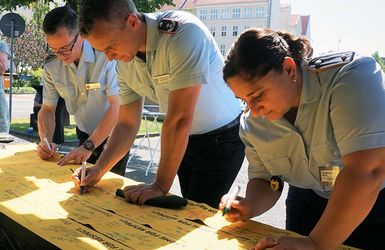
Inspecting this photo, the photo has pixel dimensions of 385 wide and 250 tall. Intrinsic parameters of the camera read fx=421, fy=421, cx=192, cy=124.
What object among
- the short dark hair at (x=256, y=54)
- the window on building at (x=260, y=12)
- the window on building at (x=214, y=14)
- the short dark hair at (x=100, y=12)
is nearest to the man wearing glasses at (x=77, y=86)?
the short dark hair at (x=100, y=12)

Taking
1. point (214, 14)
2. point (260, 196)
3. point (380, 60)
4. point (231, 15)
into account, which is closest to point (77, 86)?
point (260, 196)

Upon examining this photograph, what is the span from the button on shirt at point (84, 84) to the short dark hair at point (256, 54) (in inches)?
48.0

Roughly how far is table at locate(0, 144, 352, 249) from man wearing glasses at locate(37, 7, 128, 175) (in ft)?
1.61

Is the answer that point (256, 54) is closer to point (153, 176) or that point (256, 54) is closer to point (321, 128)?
point (321, 128)

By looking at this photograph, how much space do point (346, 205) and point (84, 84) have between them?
5.48 ft

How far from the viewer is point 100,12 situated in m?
1.47

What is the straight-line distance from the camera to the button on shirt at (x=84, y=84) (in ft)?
7.43

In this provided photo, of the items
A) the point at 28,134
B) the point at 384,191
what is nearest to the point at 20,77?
the point at 28,134

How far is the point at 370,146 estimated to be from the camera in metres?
1.00

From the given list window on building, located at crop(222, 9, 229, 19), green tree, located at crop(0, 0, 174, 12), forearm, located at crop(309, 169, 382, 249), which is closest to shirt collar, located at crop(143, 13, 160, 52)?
forearm, located at crop(309, 169, 382, 249)

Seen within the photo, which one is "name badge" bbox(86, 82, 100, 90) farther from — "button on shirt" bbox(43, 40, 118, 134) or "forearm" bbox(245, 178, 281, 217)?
"forearm" bbox(245, 178, 281, 217)

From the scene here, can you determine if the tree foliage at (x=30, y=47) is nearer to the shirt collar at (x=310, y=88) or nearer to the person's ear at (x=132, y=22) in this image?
the person's ear at (x=132, y=22)

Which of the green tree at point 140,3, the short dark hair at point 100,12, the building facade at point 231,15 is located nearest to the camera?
the short dark hair at point 100,12

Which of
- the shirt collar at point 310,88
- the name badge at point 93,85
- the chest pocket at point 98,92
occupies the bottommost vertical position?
the chest pocket at point 98,92
